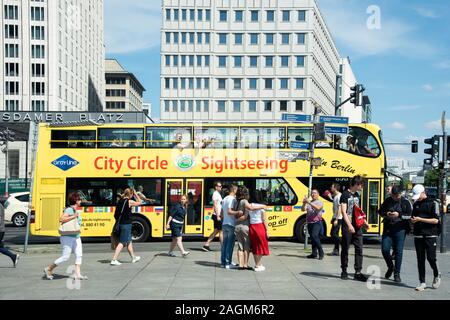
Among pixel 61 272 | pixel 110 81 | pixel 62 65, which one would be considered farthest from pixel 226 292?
pixel 110 81

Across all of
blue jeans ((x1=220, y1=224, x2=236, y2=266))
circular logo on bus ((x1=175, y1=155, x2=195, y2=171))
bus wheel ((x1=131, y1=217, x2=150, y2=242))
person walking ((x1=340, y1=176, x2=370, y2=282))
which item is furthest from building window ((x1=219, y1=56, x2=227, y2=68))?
person walking ((x1=340, y1=176, x2=370, y2=282))

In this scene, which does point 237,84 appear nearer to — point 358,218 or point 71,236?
point 358,218

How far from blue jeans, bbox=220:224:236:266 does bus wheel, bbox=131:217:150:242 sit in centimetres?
628

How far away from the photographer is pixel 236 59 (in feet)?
257

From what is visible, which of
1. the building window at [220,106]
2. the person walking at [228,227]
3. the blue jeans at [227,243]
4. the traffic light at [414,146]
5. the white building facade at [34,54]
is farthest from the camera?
the white building facade at [34,54]

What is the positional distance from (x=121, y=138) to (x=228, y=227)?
7291 mm

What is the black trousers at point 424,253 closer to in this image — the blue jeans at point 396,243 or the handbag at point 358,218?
the blue jeans at point 396,243

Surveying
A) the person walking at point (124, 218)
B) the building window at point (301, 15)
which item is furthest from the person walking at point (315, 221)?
the building window at point (301, 15)

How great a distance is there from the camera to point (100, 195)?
16906mm

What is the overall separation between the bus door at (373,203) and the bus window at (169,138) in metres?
5.90

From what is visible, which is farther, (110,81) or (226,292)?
(110,81)

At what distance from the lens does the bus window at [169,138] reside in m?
17.0

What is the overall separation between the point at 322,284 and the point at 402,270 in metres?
2.84
